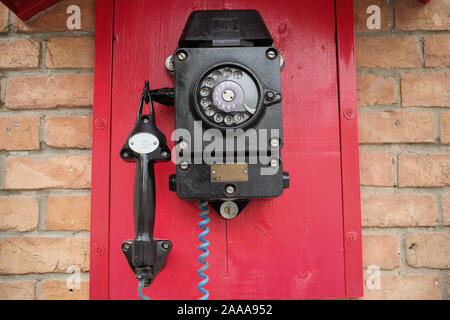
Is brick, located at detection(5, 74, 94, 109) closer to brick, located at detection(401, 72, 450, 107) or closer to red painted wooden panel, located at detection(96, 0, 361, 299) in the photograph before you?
red painted wooden panel, located at detection(96, 0, 361, 299)

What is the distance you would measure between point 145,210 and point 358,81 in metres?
0.64

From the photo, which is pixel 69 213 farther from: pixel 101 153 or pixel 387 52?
pixel 387 52

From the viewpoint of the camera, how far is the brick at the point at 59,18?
103cm

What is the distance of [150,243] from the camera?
0.80 m

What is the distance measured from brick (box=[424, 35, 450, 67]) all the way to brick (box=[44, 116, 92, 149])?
91 cm

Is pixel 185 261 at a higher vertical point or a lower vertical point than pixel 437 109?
lower

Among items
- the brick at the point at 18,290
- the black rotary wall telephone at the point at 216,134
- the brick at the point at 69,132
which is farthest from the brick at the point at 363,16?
the brick at the point at 18,290

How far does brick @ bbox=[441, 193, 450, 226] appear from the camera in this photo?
997 millimetres

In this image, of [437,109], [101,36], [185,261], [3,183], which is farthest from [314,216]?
[3,183]

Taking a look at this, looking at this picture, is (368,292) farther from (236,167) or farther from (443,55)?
(443,55)

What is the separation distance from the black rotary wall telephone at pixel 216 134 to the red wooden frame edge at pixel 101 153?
0.14 m

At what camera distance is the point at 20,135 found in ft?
3.34

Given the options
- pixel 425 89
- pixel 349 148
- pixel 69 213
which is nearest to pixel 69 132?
pixel 69 213

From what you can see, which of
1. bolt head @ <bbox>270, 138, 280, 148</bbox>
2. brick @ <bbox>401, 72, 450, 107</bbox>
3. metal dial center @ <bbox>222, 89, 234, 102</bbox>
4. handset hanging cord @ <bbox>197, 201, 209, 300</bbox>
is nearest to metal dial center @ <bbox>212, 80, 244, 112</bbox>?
metal dial center @ <bbox>222, 89, 234, 102</bbox>
